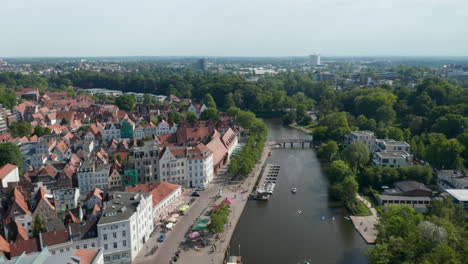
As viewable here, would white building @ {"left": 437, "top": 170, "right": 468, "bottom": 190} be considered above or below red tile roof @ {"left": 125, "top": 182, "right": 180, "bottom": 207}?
below

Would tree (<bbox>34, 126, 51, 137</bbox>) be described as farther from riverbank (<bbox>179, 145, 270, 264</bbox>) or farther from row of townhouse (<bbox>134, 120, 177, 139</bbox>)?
riverbank (<bbox>179, 145, 270, 264</bbox>)

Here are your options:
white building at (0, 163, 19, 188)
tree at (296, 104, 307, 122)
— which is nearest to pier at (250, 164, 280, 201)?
white building at (0, 163, 19, 188)

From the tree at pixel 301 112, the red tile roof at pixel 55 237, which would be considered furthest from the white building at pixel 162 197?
the tree at pixel 301 112

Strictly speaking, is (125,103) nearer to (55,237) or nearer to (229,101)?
(229,101)

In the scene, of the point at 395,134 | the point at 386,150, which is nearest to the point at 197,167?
the point at 386,150

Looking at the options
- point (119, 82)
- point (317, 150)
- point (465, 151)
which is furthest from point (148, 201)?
point (119, 82)

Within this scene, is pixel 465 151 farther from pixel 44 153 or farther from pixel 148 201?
pixel 44 153

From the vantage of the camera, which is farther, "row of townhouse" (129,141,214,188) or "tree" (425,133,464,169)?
"tree" (425,133,464,169)
